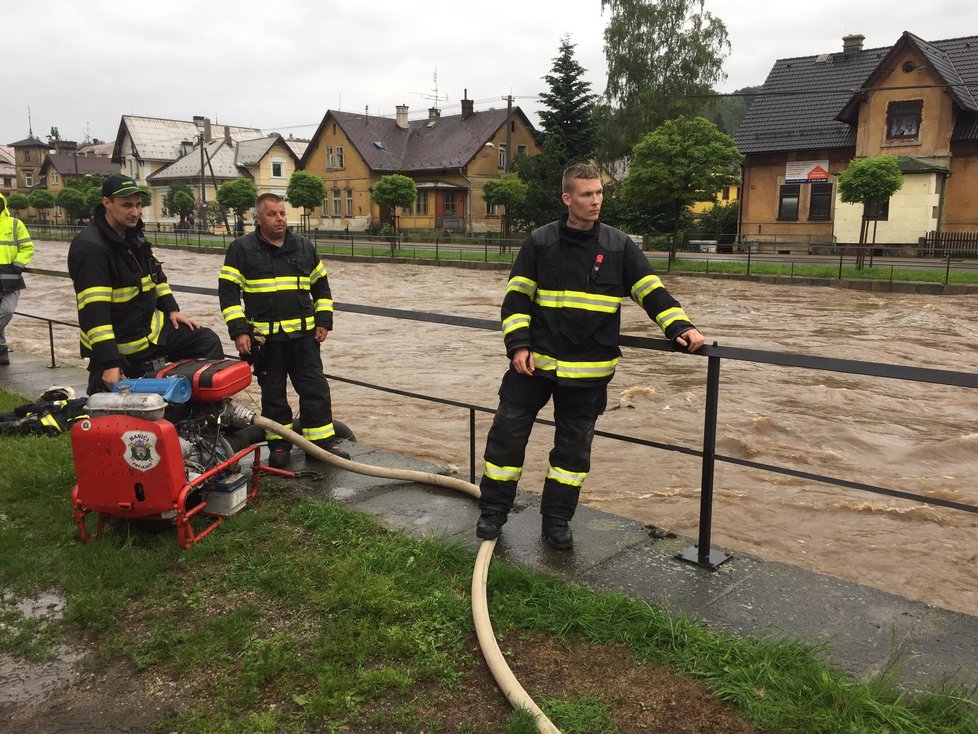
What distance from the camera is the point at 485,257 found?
99.7 feet

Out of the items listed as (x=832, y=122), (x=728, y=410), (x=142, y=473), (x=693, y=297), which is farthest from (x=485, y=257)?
(x=142, y=473)

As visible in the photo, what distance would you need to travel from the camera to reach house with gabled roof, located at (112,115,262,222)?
2889 inches

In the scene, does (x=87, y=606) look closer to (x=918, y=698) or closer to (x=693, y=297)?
(x=918, y=698)

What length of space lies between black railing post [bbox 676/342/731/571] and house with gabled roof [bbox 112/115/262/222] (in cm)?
7440

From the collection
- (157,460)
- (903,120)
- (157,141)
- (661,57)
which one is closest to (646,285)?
(157,460)

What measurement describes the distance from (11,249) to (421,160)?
159 ft

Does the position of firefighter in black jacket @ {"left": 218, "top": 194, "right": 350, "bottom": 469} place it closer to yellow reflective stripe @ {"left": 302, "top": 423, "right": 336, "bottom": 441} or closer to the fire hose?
yellow reflective stripe @ {"left": 302, "top": 423, "right": 336, "bottom": 441}

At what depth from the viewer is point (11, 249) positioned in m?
8.19

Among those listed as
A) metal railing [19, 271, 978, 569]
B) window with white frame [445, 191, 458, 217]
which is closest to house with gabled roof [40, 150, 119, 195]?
window with white frame [445, 191, 458, 217]

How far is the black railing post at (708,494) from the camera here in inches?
138

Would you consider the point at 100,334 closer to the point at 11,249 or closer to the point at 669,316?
the point at 669,316

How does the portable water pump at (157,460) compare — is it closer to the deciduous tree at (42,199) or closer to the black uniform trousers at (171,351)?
the black uniform trousers at (171,351)

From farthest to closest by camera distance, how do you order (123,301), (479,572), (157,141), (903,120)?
(157,141) < (903,120) < (123,301) < (479,572)

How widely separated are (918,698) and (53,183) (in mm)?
100008
